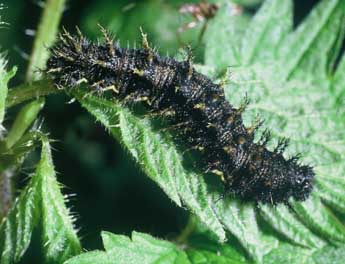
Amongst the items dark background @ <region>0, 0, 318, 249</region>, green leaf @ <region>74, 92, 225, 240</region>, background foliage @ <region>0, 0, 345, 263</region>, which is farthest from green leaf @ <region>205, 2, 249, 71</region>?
green leaf @ <region>74, 92, 225, 240</region>

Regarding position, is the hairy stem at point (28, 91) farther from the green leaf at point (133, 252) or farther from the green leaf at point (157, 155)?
the green leaf at point (133, 252)

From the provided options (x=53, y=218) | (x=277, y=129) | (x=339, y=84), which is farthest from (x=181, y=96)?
(x=339, y=84)

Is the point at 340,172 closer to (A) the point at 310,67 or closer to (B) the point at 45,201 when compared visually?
(A) the point at 310,67

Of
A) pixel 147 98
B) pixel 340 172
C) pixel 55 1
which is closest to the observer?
pixel 147 98

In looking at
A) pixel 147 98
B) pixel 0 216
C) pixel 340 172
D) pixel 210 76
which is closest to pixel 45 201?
pixel 0 216

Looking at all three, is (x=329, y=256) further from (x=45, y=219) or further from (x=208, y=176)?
(x=45, y=219)

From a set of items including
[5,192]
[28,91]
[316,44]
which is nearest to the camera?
[28,91]

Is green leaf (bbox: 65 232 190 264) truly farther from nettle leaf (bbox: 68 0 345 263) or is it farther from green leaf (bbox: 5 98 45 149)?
green leaf (bbox: 5 98 45 149)

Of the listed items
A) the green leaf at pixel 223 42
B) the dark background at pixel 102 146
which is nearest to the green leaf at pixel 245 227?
the green leaf at pixel 223 42
